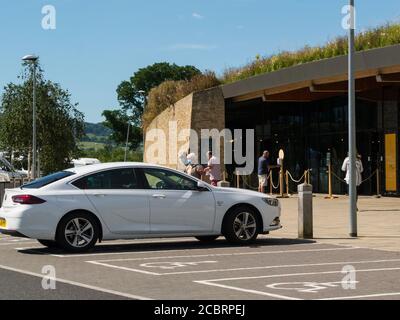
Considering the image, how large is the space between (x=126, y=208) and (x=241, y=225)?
222cm

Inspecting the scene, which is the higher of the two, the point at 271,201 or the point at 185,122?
the point at 185,122

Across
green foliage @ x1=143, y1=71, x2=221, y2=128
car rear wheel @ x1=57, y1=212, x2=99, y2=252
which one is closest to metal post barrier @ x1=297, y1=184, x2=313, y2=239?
car rear wheel @ x1=57, y1=212, x2=99, y2=252

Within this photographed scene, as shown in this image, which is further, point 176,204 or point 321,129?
point 321,129

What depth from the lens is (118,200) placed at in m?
13.3

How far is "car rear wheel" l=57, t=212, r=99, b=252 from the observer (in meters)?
12.9

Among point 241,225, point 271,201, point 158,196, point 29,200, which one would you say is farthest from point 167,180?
point 29,200

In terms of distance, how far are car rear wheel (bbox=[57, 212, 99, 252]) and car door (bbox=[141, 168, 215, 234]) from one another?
3.48 ft

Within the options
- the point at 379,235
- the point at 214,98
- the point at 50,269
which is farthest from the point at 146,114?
the point at 50,269

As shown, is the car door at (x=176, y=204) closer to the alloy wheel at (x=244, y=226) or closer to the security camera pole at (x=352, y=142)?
the alloy wheel at (x=244, y=226)

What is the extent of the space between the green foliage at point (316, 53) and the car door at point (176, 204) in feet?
46.0

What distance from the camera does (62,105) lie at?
4381cm

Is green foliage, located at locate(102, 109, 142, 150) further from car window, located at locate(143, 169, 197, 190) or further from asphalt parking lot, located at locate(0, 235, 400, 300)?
car window, located at locate(143, 169, 197, 190)

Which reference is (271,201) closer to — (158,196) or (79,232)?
(158,196)

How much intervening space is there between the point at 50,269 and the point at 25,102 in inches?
1290
